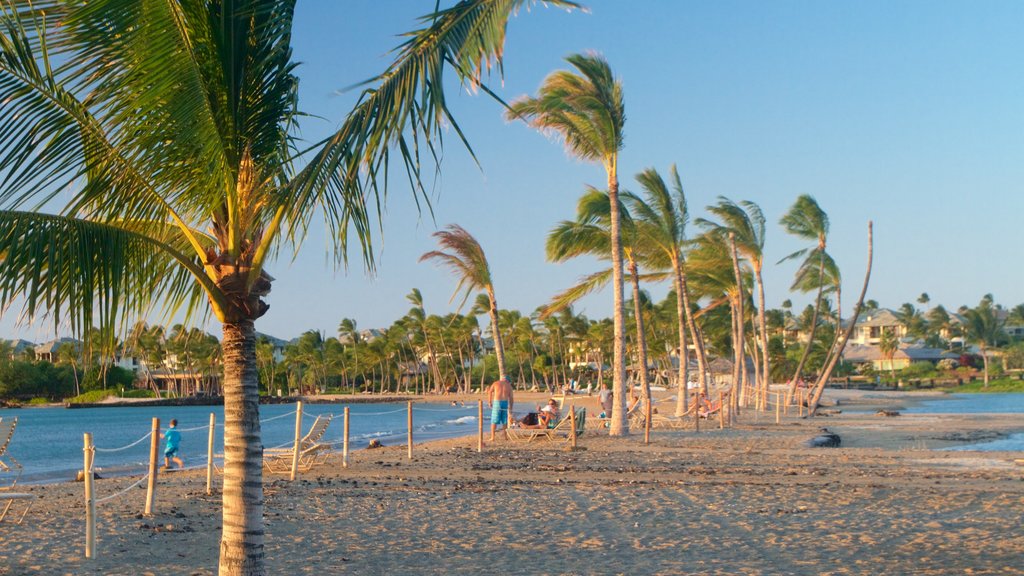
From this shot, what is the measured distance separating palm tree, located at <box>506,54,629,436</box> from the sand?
16.8 ft

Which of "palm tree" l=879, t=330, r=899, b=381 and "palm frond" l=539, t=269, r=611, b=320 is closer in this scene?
"palm frond" l=539, t=269, r=611, b=320

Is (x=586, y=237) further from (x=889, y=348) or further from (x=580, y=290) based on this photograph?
(x=889, y=348)

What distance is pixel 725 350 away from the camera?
75125 millimetres

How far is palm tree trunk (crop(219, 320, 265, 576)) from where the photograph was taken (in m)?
4.71

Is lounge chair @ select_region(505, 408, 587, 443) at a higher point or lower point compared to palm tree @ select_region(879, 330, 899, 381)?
lower

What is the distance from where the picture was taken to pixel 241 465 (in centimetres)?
472

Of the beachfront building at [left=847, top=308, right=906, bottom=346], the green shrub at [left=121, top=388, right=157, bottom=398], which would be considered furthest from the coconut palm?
the beachfront building at [left=847, top=308, right=906, bottom=346]

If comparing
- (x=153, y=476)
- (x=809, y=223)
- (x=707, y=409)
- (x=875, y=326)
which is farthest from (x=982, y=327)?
(x=153, y=476)

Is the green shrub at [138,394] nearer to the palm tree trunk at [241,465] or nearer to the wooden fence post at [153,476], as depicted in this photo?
the wooden fence post at [153,476]

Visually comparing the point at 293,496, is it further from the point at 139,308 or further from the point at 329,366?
the point at 329,366

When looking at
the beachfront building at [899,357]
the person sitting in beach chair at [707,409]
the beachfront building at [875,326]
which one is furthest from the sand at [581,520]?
the beachfront building at [875,326]

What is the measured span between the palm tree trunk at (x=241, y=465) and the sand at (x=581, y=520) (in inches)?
77.3

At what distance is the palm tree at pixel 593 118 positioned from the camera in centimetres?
1795

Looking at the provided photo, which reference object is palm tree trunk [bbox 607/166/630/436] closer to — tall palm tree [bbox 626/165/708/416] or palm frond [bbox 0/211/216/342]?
tall palm tree [bbox 626/165/708/416]
